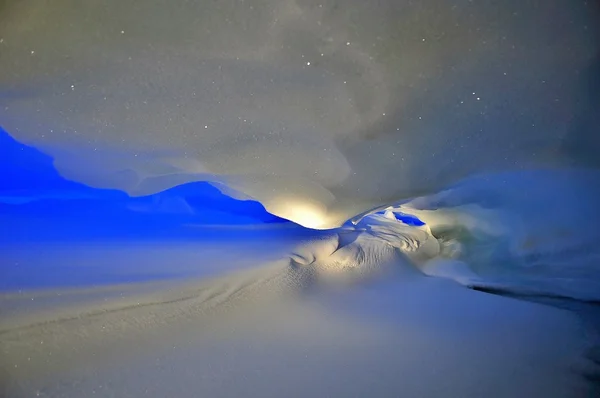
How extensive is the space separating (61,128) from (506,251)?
174 centimetres

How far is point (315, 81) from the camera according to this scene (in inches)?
35.5

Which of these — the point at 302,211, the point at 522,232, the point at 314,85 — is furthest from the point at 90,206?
the point at 522,232

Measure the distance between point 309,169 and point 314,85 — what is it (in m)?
0.30

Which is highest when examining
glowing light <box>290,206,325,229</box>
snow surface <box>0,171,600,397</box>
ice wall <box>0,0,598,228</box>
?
ice wall <box>0,0,598,228</box>

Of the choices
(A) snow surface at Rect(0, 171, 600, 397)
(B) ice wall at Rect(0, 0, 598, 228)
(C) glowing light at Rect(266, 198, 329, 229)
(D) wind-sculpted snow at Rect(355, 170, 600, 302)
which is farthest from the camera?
(C) glowing light at Rect(266, 198, 329, 229)

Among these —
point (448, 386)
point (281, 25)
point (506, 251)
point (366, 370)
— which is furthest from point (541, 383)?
point (281, 25)

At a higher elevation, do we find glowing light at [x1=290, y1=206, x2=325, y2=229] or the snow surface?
glowing light at [x1=290, y1=206, x2=325, y2=229]

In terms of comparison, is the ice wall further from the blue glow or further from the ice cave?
the blue glow

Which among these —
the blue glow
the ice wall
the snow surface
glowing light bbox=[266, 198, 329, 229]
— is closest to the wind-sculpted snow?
the snow surface

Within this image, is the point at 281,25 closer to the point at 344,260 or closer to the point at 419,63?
the point at 419,63

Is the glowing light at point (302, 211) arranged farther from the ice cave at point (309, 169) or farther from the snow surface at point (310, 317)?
the snow surface at point (310, 317)

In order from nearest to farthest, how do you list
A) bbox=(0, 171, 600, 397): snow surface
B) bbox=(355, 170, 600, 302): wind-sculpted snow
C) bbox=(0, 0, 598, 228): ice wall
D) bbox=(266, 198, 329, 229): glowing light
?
bbox=(0, 0, 598, 228): ice wall, bbox=(0, 171, 600, 397): snow surface, bbox=(355, 170, 600, 302): wind-sculpted snow, bbox=(266, 198, 329, 229): glowing light

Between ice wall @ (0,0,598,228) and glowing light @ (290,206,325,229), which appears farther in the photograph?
glowing light @ (290,206,325,229)

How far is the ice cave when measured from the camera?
0.82 m
